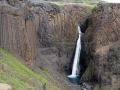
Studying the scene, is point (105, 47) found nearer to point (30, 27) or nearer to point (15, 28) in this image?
point (30, 27)

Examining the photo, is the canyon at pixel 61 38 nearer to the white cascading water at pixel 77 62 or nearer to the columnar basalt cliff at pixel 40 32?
the columnar basalt cliff at pixel 40 32

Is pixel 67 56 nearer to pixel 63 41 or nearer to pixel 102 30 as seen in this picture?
pixel 63 41

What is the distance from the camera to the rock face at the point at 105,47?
144 ft

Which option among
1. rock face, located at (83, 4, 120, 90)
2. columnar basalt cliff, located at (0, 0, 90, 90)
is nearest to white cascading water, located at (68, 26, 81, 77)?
columnar basalt cliff, located at (0, 0, 90, 90)

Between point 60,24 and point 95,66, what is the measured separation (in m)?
16.3

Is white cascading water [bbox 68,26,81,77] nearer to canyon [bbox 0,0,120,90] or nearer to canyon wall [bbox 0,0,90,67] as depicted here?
canyon [bbox 0,0,120,90]

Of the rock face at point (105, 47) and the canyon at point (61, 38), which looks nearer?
the canyon at point (61, 38)

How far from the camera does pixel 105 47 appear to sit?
48312 mm

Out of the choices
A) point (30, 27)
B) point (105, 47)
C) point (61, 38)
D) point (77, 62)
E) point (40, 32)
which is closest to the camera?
point (30, 27)

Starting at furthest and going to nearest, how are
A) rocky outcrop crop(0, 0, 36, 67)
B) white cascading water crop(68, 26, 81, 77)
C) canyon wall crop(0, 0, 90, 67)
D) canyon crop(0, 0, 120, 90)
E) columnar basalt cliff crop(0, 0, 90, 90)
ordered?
white cascading water crop(68, 26, 81, 77) < canyon crop(0, 0, 120, 90) < columnar basalt cliff crop(0, 0, 90, 90) < canyon wall crop(0, 0, 90, 67) < rocky outcrop crop(0, 0, 36, 67)

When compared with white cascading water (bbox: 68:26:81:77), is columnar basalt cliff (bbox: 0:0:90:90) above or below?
above

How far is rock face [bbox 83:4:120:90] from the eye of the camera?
144 feet

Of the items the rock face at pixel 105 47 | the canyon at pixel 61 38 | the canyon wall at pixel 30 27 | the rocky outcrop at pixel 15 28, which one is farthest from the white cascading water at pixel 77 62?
the rocky outcrop at pixel 15 28

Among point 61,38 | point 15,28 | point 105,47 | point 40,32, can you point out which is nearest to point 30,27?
point 15,28
